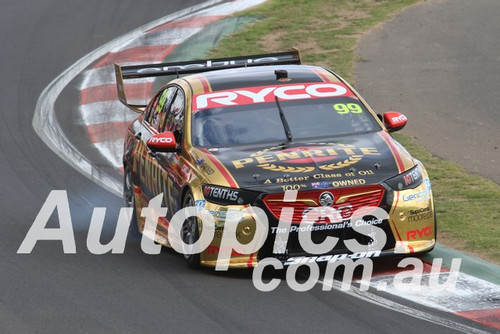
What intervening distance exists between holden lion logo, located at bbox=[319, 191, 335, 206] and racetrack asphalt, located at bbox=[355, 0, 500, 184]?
12.7 ft

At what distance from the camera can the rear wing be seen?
11289 mm

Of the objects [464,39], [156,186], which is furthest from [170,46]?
[156,186]

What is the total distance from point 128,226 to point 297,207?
2.90 metres

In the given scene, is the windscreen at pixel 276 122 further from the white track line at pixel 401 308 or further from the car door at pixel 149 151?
the white track line at pixel 401 308

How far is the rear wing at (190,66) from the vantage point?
11.3 metres

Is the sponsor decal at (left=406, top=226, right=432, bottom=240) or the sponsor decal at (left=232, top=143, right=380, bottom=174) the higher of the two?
the sponsor decal at (left=232, top=143, right=380, bottom=174)

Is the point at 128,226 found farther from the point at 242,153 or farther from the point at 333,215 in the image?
the point at 333,215

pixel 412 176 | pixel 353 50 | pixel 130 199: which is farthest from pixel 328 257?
pixel 353 50

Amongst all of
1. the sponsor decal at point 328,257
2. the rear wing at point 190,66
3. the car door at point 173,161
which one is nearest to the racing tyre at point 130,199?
the car door at point 173,161

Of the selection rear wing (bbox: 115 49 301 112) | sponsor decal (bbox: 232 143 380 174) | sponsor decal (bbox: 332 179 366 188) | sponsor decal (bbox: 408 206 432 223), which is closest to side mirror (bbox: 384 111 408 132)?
sponsor decal (bbox: 232 143 380 174)

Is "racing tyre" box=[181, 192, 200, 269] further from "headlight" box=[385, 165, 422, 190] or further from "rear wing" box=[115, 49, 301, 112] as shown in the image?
"rear wing" box=[115, 49, 301, 112]

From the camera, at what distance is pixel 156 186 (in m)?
9.50

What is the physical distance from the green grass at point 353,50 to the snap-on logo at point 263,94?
5.04ft

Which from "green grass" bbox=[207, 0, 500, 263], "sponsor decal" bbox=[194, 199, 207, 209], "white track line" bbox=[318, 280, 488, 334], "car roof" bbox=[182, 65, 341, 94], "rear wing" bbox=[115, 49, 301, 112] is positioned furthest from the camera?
"rear wing" bbox=[115, 49, 301, 112]
